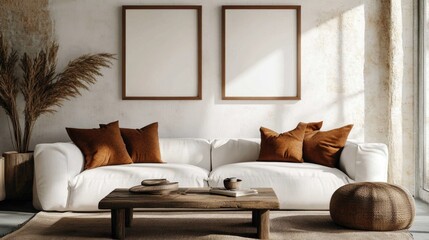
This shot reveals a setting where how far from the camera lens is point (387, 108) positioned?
5.70 meters

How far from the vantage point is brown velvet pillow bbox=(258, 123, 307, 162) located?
502cm

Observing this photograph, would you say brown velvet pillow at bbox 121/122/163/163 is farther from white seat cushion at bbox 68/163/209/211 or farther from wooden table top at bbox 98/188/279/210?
wooden table top at bbox 98/188/279/210

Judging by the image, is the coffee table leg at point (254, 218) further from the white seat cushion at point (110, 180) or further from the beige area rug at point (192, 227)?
the white seat cushion at point (110, 180)

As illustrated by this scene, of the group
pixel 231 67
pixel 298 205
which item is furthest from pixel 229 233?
pixel 231 67

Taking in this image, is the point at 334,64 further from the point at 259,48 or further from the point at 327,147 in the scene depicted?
the point at 327,147

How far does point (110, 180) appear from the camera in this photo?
4.52 m

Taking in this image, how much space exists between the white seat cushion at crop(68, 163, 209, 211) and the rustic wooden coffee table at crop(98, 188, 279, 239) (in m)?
0.77

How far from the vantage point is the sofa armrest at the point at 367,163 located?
4535 millimetres

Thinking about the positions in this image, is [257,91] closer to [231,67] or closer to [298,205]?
[231,67]

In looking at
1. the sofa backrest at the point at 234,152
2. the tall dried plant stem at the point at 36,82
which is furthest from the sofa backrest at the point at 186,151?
the tall dried plant stem at the point at 36,82

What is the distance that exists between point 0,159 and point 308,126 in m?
2.98

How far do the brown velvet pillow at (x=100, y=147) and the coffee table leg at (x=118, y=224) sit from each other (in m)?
1.31

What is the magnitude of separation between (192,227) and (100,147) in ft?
4.52

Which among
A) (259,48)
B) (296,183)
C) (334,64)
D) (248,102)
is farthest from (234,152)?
(334,64)
